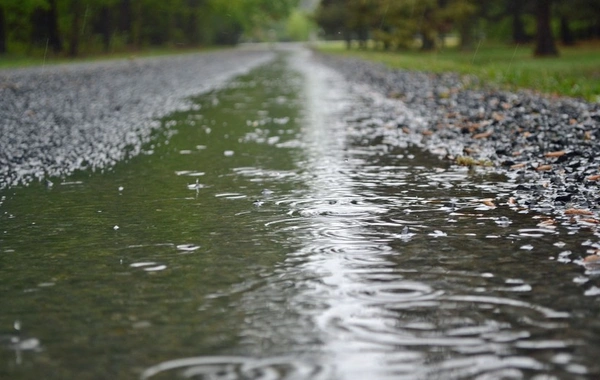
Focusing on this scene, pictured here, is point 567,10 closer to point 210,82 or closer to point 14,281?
point 210,82

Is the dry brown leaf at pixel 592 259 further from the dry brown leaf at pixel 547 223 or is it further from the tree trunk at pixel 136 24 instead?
the tree trunk at pixel 136 24

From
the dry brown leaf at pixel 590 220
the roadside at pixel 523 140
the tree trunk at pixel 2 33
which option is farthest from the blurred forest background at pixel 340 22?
the dry brown leaf at pixel 590 220

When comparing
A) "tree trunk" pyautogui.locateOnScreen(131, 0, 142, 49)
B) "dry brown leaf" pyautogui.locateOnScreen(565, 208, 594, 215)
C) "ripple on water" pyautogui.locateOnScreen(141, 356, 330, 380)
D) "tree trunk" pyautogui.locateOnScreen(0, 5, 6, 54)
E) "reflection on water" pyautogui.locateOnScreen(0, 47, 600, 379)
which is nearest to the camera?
"ripple on water" pyautogui.locateOnScreen(141, 356, 330, 380)

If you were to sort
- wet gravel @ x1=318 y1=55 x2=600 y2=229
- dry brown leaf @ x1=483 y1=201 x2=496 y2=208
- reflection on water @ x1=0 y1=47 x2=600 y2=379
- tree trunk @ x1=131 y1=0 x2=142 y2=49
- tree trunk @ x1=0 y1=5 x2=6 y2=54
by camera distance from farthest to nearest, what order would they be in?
tree trunk @ x1=131 y1=0 x2=142 y2=49, tree trunk @ x1=0 y1=5 x2=6 y2=54, wet gravel @ x1=318 y1=55 x2=600 y2=229, dry brown leaf @ x1=483 y1=201 x2=496 y2=208, reflection on water @ x1=0 y1=47 x2=600 y2=379

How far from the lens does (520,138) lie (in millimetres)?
13578

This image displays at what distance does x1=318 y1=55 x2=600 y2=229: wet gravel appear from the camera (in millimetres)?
9148

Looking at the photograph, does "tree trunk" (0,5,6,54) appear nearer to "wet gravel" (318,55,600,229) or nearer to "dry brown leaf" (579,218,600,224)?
"wet gravel" (318,55,600,229)

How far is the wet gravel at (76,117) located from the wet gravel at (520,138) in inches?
195

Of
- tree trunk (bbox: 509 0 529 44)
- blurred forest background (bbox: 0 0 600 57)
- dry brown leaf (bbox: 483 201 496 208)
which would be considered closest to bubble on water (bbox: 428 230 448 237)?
dry brown leaf (bbox: 483 201 496 208)

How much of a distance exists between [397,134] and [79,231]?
8.90 meters

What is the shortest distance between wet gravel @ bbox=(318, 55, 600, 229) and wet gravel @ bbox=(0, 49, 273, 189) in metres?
4.94

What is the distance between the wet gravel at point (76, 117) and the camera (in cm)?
1324

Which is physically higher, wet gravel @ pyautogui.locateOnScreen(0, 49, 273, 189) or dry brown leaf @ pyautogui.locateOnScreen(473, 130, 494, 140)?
dry brown leaf @ pyautogui.locateOnScreen(473, 130, 494, 140)

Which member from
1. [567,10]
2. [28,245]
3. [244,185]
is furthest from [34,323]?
[567,10]
